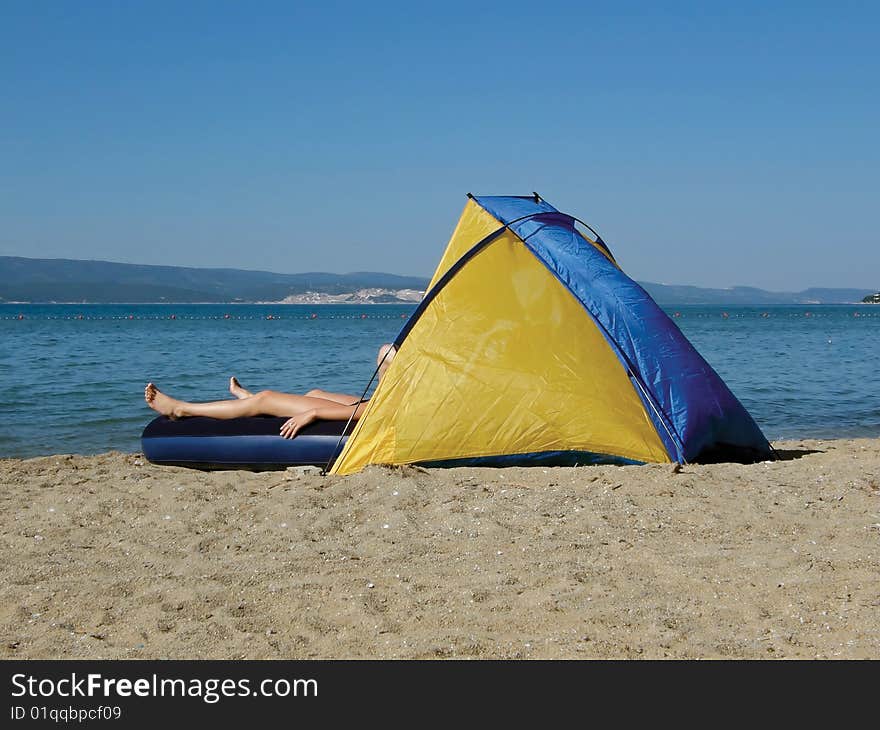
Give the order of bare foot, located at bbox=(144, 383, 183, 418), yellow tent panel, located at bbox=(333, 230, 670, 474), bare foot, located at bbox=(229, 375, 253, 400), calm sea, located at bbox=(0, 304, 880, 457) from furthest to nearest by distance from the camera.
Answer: calm sea, located at bbox=(0, 304, 880, 457) → bare foot, located at bbox=(229, 375, 253, 400) → bare foot, located at bbox=(144, 383, 183, 418) → yellow tent panel, located at bbox=(333, 230, 670, 474)

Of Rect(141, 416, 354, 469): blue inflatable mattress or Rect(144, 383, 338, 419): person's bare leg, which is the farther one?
Rect(144, 383, 338, 419): person's bare leg

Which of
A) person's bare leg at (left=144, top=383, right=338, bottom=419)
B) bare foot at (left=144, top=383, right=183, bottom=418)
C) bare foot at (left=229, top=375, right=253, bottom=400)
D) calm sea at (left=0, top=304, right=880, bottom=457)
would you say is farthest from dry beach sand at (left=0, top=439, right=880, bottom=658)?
calm sea at (left=0, top=304, right=880, bottom=457)

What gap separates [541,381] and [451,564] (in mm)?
2990

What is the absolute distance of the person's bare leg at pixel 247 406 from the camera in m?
8.96

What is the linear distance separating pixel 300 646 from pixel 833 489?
191 inches

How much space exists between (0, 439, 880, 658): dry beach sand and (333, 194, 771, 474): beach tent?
0.36m

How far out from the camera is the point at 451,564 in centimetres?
568

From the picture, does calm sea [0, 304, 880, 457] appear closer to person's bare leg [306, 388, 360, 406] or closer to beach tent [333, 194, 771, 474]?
person's bare leg [306, 388, 360, 406]

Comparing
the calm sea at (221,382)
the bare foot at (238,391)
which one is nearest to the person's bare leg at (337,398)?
the bare foot at (238,391)

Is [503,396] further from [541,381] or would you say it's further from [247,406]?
[247,406]

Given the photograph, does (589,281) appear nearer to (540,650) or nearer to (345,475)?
(345,475)

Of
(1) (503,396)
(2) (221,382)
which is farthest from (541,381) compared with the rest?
(2) (221,382)

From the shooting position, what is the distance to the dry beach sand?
450 cm
